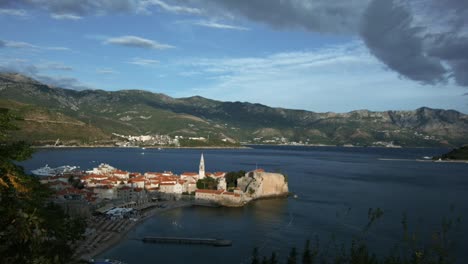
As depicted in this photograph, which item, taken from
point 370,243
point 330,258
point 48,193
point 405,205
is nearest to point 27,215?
point 48,193

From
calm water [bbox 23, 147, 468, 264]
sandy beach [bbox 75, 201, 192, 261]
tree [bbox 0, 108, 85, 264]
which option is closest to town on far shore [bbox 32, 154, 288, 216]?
calm water [bbox 23, 147, 468, 264]

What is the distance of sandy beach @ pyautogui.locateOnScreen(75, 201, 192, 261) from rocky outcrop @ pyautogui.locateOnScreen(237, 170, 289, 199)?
12.6 m

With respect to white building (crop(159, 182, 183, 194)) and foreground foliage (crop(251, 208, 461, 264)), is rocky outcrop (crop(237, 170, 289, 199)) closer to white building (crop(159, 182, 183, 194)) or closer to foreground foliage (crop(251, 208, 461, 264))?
white building (crop(159, 182, 183, 194))

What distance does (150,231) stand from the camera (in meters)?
31.9

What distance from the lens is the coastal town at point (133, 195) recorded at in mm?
32338

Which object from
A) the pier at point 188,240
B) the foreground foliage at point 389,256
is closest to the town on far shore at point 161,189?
the pier at point 188,240

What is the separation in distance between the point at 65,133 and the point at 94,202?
105 m

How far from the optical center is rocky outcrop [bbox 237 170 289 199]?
49.1 m

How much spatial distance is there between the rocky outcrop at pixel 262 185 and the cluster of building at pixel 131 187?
8.21 ft

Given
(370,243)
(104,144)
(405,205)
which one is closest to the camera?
(370,243)

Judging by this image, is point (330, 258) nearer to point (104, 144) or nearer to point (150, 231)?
point (150, 231)

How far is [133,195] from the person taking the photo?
4456cm

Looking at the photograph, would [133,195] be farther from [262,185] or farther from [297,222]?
[297,222]

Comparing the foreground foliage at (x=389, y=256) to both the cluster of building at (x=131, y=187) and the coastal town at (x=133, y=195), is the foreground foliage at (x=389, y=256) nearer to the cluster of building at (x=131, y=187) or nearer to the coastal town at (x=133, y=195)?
the coastal town at (x=133, y=195)
